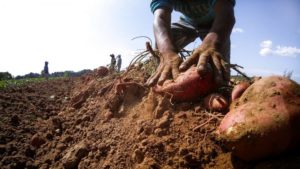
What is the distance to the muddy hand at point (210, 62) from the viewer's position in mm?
1993

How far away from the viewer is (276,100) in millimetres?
1548

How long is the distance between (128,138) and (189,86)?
1.85 ft

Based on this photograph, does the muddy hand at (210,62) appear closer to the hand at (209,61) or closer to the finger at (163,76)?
the hand at (209,61)

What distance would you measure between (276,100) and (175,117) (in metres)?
0.70

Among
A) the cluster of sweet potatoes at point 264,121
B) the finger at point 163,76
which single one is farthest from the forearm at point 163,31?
the cluster of sweet potatoes at point 264,121

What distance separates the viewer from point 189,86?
202cm

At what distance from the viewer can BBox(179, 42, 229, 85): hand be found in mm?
2002

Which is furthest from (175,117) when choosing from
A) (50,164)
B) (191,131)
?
(50,164)

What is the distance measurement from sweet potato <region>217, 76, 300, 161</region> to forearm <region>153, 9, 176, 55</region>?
1020 mm

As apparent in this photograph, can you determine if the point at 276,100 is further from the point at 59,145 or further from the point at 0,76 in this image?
the point at 0,76

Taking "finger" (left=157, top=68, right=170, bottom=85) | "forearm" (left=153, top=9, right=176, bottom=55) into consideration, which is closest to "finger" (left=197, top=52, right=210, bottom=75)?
"finger" (left=157, top=68, right=170, bottom=85)

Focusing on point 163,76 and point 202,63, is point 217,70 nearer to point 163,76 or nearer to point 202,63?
point 202,63

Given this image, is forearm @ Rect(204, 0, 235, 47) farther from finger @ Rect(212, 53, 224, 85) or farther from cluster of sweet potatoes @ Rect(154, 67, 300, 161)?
cluster of sweet potatoes @ Rect(154, 67, 300, 161)

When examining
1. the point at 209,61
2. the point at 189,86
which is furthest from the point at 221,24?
the point at 189,86
